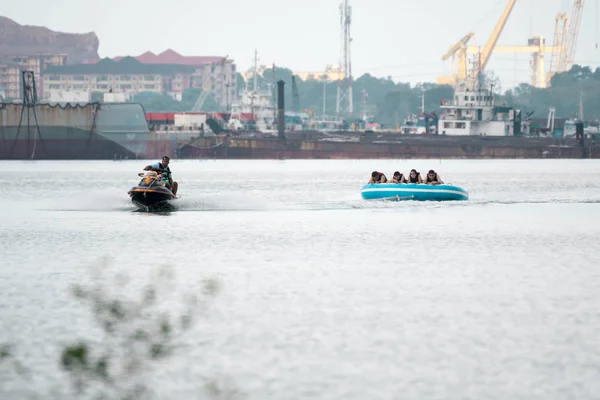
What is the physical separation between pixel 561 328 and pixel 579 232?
28.1 m

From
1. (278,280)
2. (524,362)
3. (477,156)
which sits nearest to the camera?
(524,362)

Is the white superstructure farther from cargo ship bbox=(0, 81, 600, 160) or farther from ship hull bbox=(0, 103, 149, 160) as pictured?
ship hull bbox=(0, 103, 149, 160)

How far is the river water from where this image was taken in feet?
67.2

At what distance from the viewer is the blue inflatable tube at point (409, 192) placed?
217 ft

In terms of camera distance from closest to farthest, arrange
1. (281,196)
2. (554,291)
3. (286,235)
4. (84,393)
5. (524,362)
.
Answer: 1. (84,393)
2. (524,362)
3. (554,291)
4. (286,235)
5. (281,196)

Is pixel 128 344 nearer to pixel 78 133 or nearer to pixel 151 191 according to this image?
pixel 151 191

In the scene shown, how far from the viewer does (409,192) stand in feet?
218

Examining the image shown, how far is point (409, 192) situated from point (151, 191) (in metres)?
15.8

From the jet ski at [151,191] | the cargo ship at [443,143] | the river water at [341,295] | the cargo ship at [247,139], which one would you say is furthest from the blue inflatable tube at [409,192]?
the cargo ship at [443,143]

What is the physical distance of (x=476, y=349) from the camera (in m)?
23.0

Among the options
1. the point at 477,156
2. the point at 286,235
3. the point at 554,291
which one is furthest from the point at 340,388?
the point at 477,156

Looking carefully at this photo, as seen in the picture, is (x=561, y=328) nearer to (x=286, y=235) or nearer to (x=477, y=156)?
(x=286, y=235)

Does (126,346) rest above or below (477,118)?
below

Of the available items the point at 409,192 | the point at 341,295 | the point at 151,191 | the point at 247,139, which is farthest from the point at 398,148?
the point at 341,295
